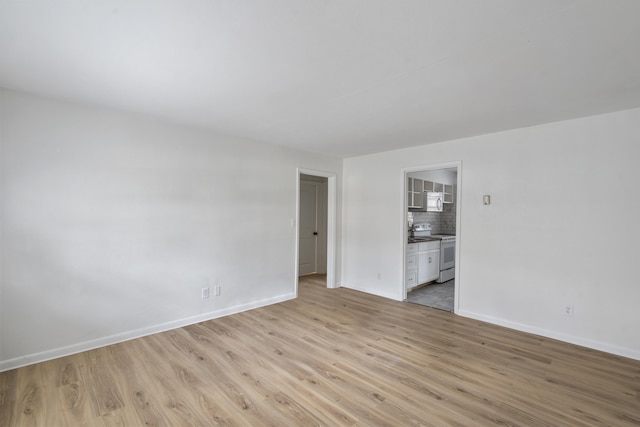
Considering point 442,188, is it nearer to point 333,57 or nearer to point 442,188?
point 442,188

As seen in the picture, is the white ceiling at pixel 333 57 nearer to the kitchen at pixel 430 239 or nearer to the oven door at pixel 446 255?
the kitchen at pixel 430 239

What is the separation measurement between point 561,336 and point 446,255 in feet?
9.10

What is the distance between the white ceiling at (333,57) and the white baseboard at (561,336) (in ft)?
7.45

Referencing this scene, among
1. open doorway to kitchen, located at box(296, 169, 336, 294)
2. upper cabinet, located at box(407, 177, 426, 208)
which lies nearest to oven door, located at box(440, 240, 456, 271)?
upper cabinet, located at box(407, 177, 426, 208)

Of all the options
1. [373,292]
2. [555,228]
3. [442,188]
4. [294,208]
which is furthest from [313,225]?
[555,228]

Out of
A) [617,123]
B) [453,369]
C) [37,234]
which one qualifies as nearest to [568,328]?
[453,369]

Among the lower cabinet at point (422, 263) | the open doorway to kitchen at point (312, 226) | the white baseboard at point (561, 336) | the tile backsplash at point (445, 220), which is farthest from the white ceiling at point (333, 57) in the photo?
the tile backsplash at point (445, 220)

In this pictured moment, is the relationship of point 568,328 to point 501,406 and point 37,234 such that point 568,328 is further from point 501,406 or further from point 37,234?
point 37,234

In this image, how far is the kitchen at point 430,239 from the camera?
489 cm

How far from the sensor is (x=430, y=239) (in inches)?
215

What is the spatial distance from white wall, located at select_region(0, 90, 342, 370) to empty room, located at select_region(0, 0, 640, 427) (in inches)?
0.7

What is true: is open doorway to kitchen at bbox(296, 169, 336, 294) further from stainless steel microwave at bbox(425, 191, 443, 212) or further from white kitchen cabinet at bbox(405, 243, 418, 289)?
stainless steel microwave at bbox(425, 191, 443, 212)

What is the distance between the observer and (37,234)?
2588mm

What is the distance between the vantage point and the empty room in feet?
5.63
